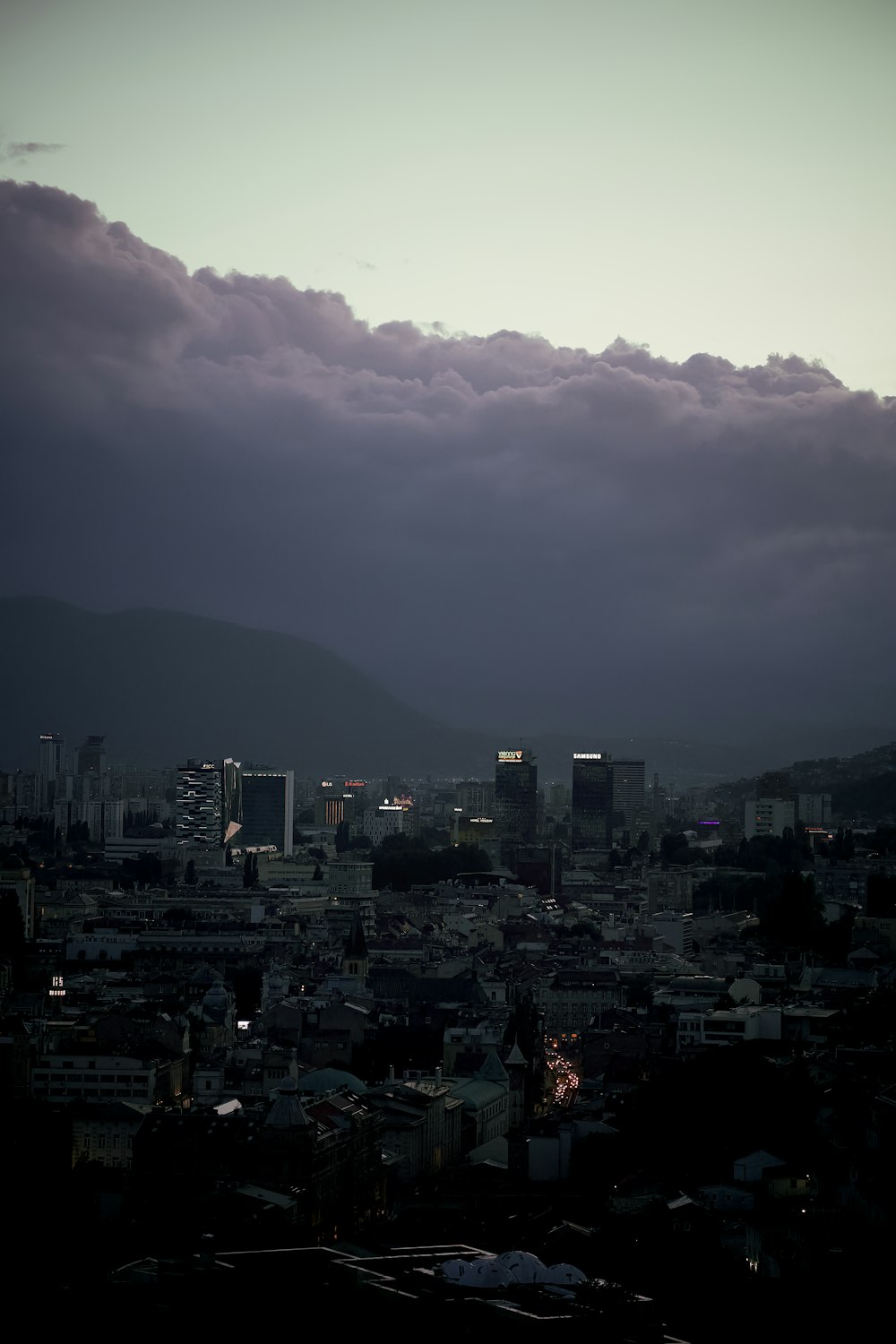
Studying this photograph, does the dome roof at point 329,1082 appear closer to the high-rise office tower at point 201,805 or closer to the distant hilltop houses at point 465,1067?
the distant hilltop houses at point 465,1067

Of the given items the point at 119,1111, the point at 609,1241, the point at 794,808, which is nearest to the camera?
the point at 609,1241

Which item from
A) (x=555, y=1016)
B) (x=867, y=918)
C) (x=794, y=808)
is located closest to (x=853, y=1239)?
(x=555, y=1016)

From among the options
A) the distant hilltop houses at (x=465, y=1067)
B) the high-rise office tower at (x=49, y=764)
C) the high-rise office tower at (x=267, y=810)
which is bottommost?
the distant hilltop houses at (x=465, y=1067)

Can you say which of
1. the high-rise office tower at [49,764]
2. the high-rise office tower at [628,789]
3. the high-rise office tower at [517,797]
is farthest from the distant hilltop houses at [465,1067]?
the high-rise office tower at [49,764]

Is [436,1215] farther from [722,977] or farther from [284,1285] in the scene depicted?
[722,977]

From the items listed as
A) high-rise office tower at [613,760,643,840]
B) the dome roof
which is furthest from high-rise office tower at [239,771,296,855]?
the dome roof

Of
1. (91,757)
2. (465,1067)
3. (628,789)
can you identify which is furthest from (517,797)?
(465,1067)

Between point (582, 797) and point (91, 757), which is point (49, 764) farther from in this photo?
point (582, 797)
